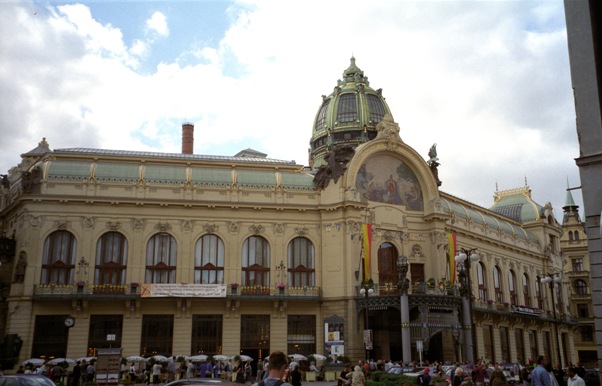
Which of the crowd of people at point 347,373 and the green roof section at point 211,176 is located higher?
the green roof section at point 211,176

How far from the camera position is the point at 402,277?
4894 centimetres

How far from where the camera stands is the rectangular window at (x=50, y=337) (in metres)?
47.1

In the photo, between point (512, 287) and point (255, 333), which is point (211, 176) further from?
point (512, 287)

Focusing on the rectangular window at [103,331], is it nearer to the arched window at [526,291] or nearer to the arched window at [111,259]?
the arched window at [111,259]

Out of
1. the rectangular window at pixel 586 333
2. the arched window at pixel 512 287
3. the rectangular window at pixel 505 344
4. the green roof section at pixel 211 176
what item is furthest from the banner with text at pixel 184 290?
the rectangular window at pixel 586 333

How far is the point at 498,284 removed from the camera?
71.1 metres

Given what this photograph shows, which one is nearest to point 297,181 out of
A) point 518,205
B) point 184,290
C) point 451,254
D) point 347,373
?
point 184,290

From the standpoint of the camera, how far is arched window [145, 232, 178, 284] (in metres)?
50.8

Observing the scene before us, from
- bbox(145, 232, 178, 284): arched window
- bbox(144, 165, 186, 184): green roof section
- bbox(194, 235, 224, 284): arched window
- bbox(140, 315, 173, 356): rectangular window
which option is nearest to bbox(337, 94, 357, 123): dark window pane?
bbox(144, 165, 186, 184): green roof section

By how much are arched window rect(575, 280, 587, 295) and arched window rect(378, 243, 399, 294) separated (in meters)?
52.7

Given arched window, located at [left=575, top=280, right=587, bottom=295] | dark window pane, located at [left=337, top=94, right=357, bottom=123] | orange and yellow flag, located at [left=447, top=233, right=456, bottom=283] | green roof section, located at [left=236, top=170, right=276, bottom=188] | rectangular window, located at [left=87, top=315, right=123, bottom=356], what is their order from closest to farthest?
rectangular window, located at [left=87, top=315, right=123, bottom=356] < green roof section, located at [left=236, top=170, right=276, bottom=188] < orange and yellow flag, located at [left=447, top=233, right=456, bottom=283] < dark window pane, located at [left=337, top=94, right=357, bottom=123] < arched window, located at [left=575, top=280, right=587, bottom=295]

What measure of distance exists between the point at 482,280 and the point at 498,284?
4090mm

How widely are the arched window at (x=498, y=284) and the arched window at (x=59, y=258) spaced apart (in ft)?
149

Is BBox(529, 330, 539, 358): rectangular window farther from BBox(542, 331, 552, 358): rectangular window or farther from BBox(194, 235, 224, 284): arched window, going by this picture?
BBox(194, 235, 224, 284): arched window
